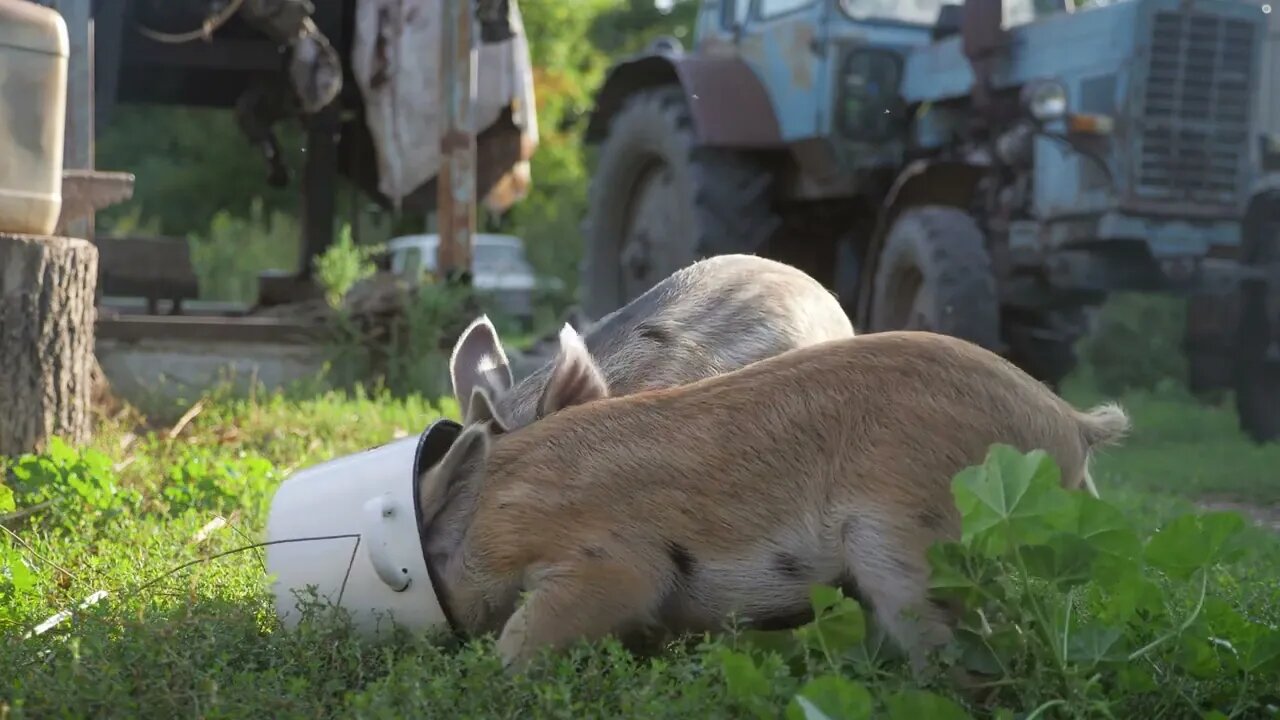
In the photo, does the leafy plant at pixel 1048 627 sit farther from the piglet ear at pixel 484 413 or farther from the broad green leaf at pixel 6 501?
the broad green leaf at pixel 6 501

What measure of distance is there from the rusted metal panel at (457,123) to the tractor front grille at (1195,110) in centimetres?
315

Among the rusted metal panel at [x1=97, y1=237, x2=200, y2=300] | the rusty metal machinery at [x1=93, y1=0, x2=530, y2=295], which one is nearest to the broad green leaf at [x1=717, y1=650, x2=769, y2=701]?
the rusty metal machinery at [x1=93, y1=0, x2=530, y2=295]

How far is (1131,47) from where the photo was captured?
7445 millimetres

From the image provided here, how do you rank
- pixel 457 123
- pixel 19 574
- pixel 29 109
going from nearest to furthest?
pixel 19 574
pixel 29 109
pixel 457 123

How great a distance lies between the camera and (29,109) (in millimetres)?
4629

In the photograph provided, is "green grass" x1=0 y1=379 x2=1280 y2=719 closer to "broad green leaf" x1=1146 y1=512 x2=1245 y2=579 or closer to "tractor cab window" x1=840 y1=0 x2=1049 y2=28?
"broad green leaf" x1=1146 y1=512 x2=1245 y2=579

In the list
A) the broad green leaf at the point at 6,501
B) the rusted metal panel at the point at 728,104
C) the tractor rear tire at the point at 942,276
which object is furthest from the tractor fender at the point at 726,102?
the broad green leaf at the point at 6,501

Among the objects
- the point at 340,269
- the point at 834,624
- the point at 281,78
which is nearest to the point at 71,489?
the point at 834,624

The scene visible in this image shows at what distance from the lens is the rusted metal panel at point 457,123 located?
738cm

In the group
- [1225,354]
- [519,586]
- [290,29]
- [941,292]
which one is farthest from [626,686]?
[1225,354]

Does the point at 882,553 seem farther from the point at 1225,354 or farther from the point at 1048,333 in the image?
the point at 1225,354

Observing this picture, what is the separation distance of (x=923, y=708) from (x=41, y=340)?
137 inches

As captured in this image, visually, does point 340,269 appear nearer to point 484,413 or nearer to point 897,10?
point 897,10

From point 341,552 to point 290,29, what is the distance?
16.2ft
